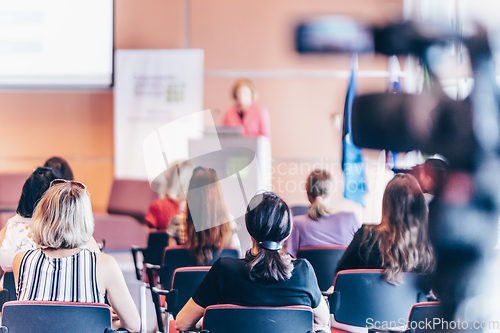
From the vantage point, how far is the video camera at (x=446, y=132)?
634mm

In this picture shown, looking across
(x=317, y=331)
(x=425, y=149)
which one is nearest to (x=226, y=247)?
(x=317, y=331)

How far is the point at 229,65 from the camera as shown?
5977 mm

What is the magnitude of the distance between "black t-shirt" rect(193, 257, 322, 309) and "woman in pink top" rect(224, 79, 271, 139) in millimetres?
3460

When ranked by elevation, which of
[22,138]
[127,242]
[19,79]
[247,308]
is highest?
[19,79]

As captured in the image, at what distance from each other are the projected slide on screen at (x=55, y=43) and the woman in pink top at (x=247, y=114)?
5.71 ft

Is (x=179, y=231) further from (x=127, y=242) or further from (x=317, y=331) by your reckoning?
(x=127, y=242)

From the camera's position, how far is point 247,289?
1.58 metres

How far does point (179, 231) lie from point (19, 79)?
4048mm

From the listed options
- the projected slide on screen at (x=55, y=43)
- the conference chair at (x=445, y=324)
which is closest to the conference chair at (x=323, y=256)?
the conference chair at (x=445, y=324)

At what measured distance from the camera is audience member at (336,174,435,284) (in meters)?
2.09

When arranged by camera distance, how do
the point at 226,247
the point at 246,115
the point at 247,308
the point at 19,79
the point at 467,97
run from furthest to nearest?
1. the point at 19,79
2. the point at 246,115
3. the point at 226,247
4. the point at 247,308
5. the point at 467,97

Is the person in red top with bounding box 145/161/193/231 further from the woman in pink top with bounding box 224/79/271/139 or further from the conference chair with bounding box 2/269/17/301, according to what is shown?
the woman in pink top with bounding box 224/79/271/139

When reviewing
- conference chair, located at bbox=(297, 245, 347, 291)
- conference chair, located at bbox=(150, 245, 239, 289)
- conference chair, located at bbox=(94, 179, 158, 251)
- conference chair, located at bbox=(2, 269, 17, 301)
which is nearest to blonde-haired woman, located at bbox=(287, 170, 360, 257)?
conference chair, located at bbox=(297, 245, 347, 291)

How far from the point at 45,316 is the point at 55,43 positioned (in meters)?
4.91
